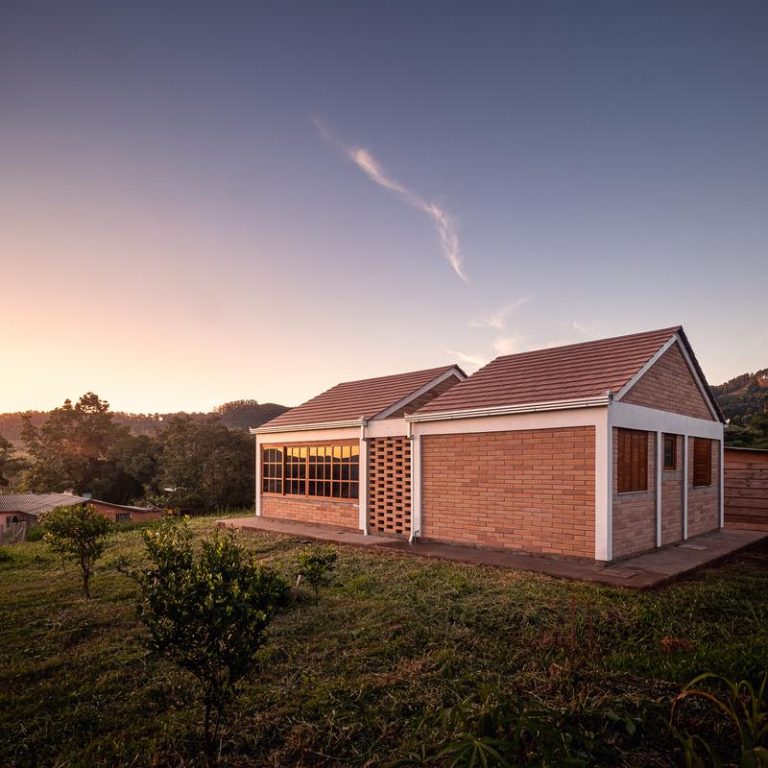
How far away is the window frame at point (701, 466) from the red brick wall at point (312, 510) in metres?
8.67

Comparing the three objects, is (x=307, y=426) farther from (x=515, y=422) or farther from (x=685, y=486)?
(x=685, y=486)

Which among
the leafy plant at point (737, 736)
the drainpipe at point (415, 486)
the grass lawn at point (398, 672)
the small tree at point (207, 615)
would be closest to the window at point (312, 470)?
the drainpipe at point (415, 486)

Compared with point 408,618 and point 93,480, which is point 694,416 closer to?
point 408,618

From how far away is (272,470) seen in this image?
16.6 m

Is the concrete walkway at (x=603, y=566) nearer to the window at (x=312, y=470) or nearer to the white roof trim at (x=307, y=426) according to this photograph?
the window at (x=312, y=470)

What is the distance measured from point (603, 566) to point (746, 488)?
8.51m

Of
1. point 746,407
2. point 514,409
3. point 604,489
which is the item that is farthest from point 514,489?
point 746,407

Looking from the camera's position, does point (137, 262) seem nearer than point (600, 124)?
No

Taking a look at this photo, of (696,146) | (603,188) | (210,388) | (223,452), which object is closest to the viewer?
(696,146)

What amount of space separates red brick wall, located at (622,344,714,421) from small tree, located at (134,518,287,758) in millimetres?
8175

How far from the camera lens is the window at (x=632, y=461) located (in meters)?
9.18

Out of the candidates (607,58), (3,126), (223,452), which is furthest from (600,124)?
(223,452)

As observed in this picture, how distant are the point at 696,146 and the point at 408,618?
12.7 meters

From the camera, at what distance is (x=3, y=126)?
970 centimetres
